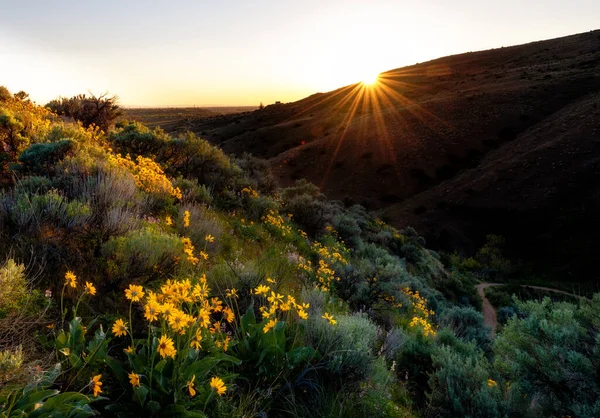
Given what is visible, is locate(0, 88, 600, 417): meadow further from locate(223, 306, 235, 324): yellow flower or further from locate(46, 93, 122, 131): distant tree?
locate(46, 93, 122, 131): distant tree

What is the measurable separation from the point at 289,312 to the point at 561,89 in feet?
222

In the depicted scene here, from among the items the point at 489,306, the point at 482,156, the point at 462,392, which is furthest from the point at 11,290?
the point at 482,156

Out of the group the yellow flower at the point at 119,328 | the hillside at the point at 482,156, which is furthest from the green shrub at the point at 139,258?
the hillside at the point at 482,156

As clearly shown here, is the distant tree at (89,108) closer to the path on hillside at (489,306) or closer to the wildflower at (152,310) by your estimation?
the wildflower at (152,310)

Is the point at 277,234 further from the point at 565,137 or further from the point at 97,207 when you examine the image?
the point at 565,137

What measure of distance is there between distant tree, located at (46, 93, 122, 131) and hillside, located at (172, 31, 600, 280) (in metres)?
32.8

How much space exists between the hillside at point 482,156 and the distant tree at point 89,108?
32.8 m

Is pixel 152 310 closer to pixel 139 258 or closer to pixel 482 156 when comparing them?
pixel 139 258

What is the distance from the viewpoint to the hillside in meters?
36.3

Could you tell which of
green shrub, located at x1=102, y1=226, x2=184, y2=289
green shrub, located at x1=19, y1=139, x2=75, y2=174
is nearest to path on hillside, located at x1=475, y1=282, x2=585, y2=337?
green shrub, located at x1=102, y1=226, x2=184, y2=289

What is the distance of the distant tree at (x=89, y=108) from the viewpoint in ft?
35.8

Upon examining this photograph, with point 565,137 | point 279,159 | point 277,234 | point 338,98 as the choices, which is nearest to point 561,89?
point 565,137

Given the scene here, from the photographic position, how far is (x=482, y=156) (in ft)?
154

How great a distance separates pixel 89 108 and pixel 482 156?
47915 millimetres
